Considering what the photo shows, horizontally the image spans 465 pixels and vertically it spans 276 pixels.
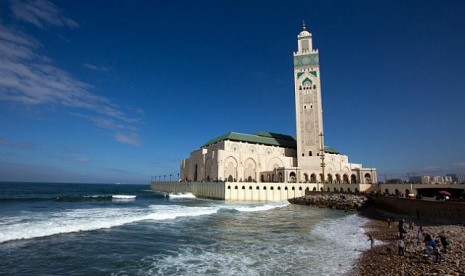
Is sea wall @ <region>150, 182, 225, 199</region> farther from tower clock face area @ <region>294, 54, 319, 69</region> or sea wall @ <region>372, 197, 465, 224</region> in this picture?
tower clock face area @ <region>294, 54, 319, 69</region>

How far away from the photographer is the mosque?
64312mm

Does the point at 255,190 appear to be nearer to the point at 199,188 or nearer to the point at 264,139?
the point at 199,188

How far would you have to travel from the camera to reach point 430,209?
2536cm

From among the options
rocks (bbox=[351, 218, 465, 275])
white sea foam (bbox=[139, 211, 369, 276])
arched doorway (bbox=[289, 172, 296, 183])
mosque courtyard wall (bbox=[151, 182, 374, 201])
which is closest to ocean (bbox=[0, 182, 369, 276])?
white sea foam (bbox=[139, 211, 369, 276])

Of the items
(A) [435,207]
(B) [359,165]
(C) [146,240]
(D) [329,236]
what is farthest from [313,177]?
(C) [146,240]

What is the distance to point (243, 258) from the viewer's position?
14.0m

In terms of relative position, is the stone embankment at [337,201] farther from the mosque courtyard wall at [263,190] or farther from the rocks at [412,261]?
the rocks at [412,261]

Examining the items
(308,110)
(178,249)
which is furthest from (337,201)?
(178,249)

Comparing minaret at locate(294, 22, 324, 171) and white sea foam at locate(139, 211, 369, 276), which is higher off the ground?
minaret at locate(294, 22, 324, 171)

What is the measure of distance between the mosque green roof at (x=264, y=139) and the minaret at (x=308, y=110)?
35.7 feet

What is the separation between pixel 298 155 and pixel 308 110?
10.7m

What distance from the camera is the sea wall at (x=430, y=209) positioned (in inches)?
875

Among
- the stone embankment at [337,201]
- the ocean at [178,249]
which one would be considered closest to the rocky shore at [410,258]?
the ocean at [178,249]

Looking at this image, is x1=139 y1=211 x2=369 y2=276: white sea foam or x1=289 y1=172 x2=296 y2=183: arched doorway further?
x1=289 y1=172 x2=296 y2=183: arched doorway
